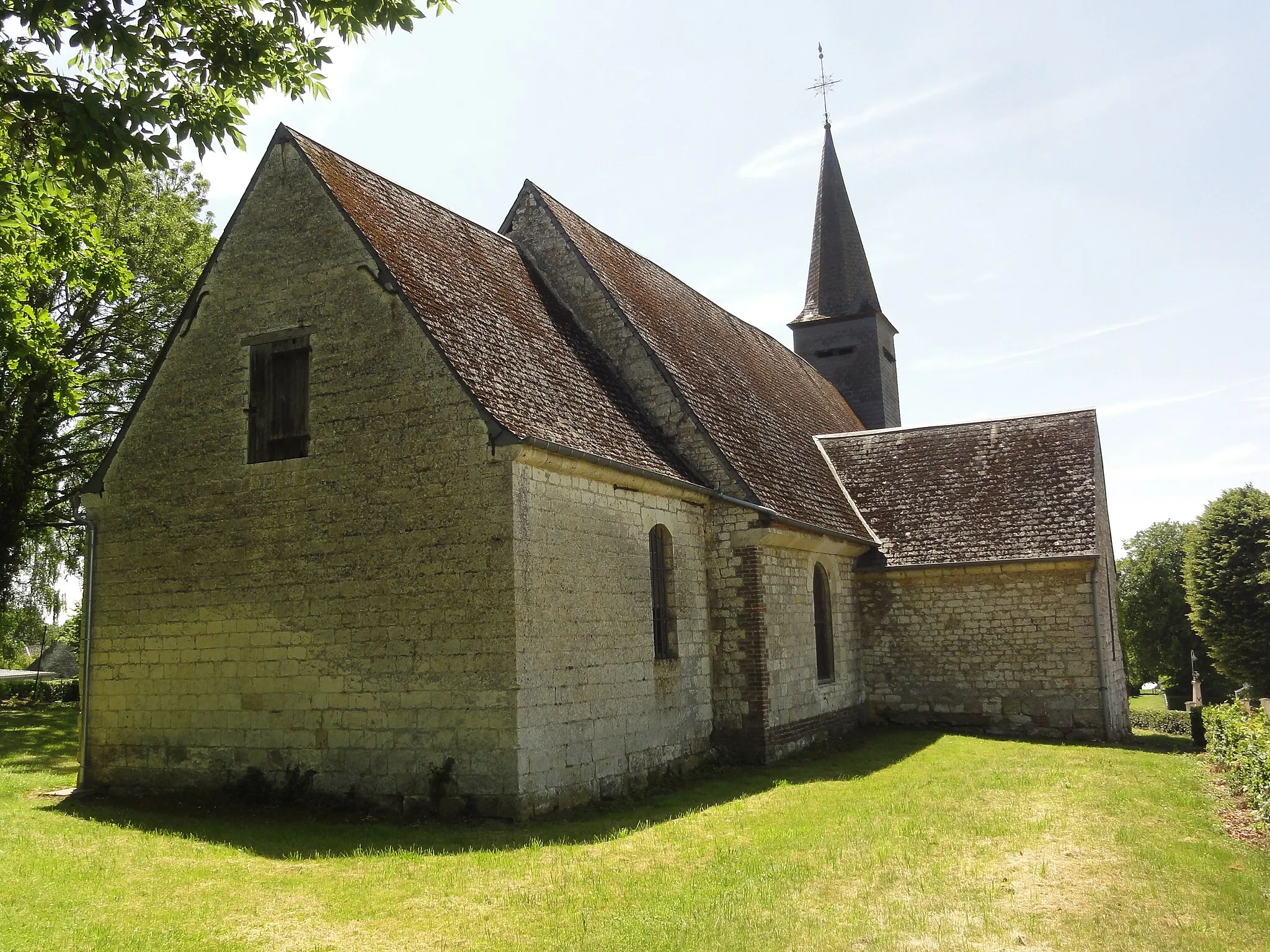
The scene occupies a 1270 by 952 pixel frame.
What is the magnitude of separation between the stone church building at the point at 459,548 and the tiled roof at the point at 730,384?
0.15 metres

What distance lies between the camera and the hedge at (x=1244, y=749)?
9.59 metres

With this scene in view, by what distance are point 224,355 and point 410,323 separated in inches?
119

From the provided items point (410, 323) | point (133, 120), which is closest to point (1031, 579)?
point (410, 323)

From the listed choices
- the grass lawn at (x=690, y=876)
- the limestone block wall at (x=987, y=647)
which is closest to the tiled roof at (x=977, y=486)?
the limestone block wall at (x=987, y=647)

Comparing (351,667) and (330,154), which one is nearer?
(351,667)

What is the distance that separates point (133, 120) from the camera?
7.54 m

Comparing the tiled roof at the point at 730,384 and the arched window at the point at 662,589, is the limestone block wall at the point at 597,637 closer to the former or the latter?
the arched window at the point at 662,589

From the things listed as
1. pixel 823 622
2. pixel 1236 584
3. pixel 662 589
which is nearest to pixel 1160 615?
pixel 1236 584

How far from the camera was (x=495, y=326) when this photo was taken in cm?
1302

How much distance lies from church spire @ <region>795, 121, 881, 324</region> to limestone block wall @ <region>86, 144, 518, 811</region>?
21.6 metres

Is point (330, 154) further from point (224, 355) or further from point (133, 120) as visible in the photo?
point (133, 120)

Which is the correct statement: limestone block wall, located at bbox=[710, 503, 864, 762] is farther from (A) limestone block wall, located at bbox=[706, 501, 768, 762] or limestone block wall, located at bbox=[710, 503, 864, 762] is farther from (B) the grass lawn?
(B) the grass lawn

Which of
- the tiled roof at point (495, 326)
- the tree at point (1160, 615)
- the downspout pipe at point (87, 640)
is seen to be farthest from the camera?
the tree at point (1160, 615)

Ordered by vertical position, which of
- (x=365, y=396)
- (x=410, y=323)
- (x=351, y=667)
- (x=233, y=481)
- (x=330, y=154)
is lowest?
(x=351, y=667)
